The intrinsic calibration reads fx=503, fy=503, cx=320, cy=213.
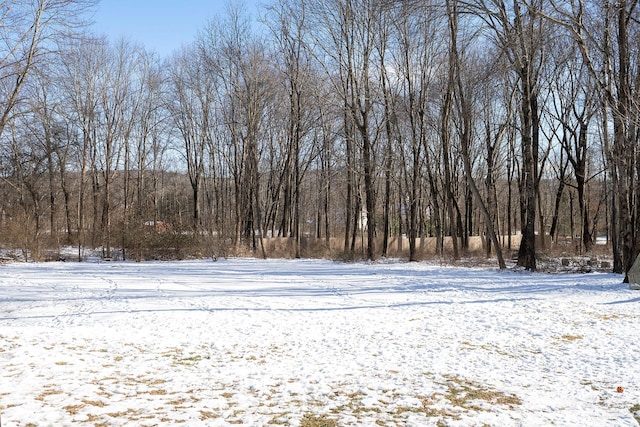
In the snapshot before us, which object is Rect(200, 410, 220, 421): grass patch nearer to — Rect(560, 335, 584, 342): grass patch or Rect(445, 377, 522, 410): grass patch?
Rect(445, 377, 522, 410): grass patch

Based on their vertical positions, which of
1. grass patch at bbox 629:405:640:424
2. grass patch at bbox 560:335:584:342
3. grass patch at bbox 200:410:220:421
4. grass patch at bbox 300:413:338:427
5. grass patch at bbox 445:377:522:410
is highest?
grass patch at bbox 200:410:220:421

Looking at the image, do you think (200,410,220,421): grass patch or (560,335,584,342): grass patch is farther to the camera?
(560,335,584,342): grass patch

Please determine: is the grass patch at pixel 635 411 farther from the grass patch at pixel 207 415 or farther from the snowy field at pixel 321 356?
the grass patch at pixel 207 415

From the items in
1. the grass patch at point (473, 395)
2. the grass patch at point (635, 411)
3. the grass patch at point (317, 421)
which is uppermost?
the grass patch at point (317, 421)

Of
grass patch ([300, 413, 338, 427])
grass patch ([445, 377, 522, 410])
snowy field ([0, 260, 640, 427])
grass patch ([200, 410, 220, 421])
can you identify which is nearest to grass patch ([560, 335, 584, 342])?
snowy field ([0, 260, 640, 427])

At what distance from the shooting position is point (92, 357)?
6.16 m

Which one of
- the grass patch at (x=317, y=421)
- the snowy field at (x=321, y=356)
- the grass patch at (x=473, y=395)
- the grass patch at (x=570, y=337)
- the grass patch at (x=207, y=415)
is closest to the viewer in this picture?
the grass patch at (x=317, y=421)

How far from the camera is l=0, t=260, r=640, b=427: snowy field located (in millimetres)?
4293

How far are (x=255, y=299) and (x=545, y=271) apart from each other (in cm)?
1019

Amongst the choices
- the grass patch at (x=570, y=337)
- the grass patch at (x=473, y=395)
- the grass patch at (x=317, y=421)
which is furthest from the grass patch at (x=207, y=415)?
the grass patch at (x=570, y=337)

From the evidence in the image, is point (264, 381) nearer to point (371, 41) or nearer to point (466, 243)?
point (371, 41)

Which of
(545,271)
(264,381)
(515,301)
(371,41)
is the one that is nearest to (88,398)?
(264,381)

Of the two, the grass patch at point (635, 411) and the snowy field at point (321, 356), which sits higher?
the snowy field at point (321, 356)

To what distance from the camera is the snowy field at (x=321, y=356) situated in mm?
4293
